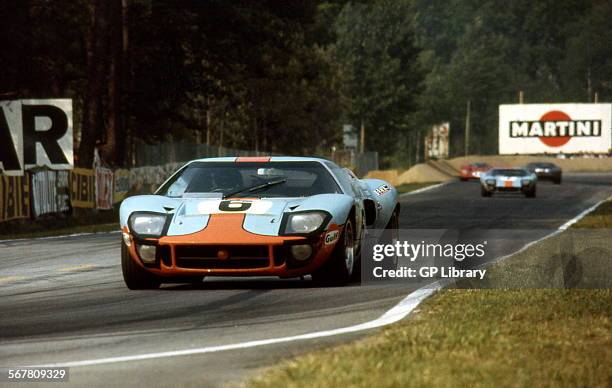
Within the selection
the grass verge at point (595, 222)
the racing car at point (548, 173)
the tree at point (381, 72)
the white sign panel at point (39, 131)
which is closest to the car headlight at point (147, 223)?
the grass verge at point (595, 222)

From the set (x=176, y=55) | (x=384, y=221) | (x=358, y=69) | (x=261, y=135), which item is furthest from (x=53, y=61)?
(x=358, y=69)

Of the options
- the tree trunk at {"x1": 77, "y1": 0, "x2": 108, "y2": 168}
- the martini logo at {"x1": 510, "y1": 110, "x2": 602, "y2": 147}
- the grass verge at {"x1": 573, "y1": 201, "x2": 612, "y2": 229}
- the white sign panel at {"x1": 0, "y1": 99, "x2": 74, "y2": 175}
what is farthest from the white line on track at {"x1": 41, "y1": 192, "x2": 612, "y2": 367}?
the martini logo at {"x1": 510, "y1": 110, "x2": 602, "y2": 147}

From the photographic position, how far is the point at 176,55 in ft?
153

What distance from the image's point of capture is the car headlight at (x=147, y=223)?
40.6 ft

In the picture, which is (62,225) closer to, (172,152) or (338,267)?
(172,152)

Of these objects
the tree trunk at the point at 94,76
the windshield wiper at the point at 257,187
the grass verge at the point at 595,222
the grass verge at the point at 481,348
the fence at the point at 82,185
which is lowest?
the grass verge at the point at 595,222

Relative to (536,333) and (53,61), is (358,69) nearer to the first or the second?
(53,61)

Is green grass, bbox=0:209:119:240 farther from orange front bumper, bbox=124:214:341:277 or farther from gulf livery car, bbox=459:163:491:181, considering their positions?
gulf livery car, bbox=459:163:491:181

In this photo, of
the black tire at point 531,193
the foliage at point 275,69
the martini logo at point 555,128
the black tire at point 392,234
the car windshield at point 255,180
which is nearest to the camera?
the car windshield at point 255,180

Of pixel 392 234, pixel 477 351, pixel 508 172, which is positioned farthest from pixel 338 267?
pixel 508 172

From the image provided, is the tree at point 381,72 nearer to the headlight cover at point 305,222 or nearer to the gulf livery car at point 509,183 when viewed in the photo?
the gulf livery car at point 509,183

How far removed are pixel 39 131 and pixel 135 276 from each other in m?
19.7

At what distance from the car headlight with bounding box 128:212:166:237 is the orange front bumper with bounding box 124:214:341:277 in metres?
0.10

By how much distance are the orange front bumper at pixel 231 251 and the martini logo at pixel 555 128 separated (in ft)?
299
